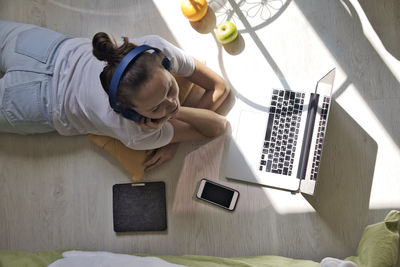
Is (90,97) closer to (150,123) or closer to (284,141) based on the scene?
(150,123)

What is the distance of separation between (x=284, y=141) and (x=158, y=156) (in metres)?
0.40

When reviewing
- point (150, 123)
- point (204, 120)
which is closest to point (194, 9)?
point (204, 120)

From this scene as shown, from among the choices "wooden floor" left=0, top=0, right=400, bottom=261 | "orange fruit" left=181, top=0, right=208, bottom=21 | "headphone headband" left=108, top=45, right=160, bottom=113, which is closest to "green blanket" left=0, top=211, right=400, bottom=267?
"wooden floor" left=0, top=0, right=400, bottom=261

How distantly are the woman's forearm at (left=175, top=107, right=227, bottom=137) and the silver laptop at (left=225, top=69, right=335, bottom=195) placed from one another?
54mm

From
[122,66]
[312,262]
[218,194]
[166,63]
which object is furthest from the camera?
[218,194]

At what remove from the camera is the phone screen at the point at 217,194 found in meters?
1.19

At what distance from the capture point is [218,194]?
120 centimetres

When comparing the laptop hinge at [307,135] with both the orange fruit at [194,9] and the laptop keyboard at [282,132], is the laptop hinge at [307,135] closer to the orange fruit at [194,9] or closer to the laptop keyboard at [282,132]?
the laptop keyboard at [282,132]

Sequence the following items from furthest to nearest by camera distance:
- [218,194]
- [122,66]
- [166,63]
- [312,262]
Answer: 1. [218,194]
2. [312,262]
3. [166,63]
4. [122,66]

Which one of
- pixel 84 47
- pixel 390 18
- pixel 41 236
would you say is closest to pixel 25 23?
pixel 84 47

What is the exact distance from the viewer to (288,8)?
1.23 metres

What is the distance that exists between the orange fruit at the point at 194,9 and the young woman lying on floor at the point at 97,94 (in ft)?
0.52

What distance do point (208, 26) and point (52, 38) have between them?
1.62 feet

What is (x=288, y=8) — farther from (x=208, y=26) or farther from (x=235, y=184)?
(x=235, y=184)
